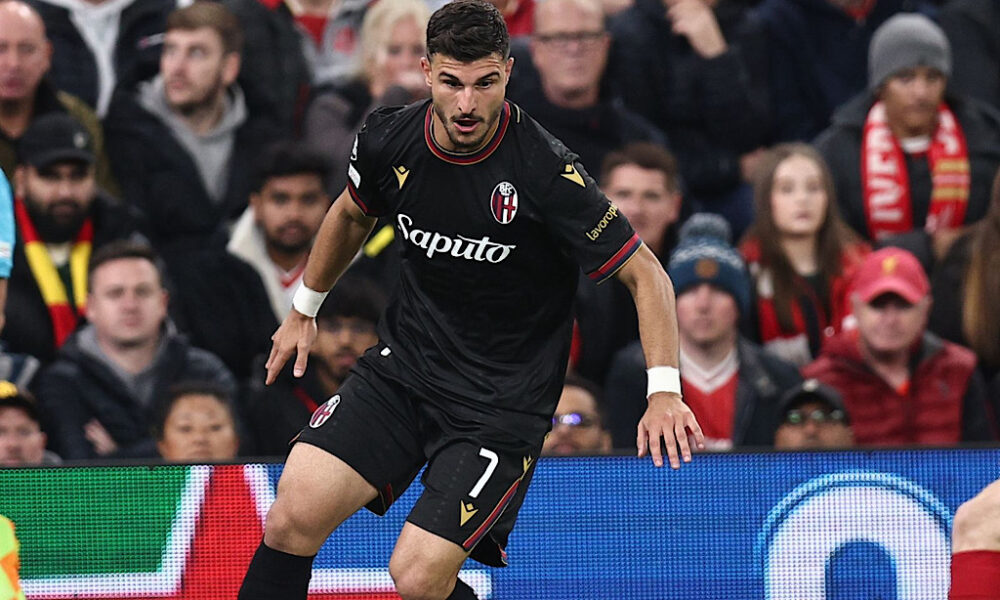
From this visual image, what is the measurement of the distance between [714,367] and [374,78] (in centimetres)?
244

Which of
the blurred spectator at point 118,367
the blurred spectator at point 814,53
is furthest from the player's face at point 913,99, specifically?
the blurred spectator at point 118,367

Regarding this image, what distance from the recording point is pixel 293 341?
17.6ft

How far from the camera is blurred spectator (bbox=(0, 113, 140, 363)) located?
7.40m

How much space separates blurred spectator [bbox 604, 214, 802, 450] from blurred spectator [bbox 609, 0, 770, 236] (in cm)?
111

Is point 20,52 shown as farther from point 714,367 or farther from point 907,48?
point 907,48

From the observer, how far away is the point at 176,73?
815 cm

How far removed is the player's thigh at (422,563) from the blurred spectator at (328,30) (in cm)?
433

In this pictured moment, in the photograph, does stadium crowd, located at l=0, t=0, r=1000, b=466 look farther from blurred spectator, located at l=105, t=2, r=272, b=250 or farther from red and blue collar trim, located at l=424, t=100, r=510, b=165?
red and blue collar trim, located at l=424, t=100, r=510, b=165

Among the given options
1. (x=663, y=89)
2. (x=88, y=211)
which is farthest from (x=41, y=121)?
(x=663, y=89)

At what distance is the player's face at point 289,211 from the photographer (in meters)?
7.83

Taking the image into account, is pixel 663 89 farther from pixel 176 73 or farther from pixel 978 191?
pixel 176 73

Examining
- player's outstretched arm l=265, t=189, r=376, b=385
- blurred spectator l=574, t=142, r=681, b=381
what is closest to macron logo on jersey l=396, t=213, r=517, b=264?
player's outstretched arm l=265, t=189, r=376, b=385

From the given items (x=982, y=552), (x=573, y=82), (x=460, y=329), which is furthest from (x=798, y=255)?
(x=982, y=552)

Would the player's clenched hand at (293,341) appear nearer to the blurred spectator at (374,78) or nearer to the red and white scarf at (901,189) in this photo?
the blurred spectator at (374,78)
